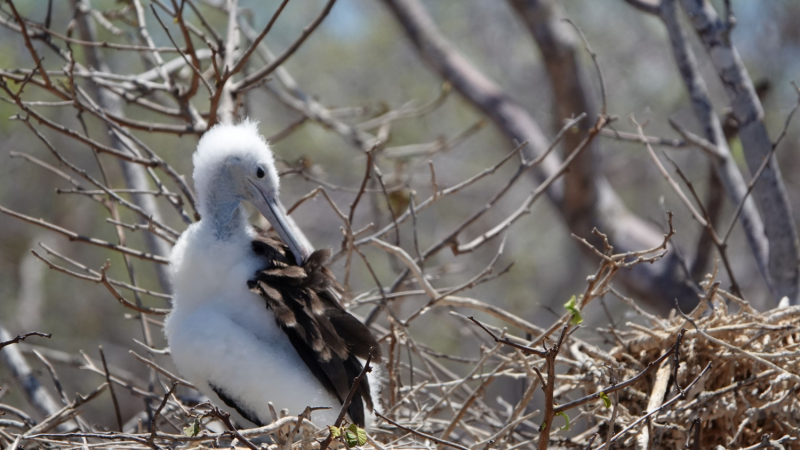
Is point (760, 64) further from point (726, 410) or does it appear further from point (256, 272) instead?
point (256, 272)

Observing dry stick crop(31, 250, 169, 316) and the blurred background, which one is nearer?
dry stick crop(31, 250, 169, 316)

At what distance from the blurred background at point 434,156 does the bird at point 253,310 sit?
5.05 meters

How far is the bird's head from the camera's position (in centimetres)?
276

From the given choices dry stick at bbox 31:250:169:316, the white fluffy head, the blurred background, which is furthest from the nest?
the blurred background

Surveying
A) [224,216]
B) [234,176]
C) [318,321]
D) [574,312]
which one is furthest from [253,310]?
[574,312]

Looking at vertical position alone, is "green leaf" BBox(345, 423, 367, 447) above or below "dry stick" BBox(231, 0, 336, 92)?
below

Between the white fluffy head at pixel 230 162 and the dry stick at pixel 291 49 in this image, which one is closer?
the dry stick at pixel 291 49

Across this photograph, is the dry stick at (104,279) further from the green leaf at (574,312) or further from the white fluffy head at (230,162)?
the green leaf at (574,312)

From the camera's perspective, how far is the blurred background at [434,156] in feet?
28.4

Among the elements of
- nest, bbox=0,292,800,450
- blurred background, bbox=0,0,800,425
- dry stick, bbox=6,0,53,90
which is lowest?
nest, bbox=0,292,800,450

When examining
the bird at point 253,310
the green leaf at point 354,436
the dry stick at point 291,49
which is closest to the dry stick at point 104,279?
the bird at point 253,310

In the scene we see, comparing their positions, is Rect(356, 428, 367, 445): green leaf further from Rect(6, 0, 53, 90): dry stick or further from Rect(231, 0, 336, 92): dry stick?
Rect(6, 0, 53, 90): dry stick

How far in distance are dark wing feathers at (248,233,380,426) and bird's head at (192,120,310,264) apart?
0.15 m

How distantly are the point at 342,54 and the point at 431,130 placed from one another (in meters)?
2.11
